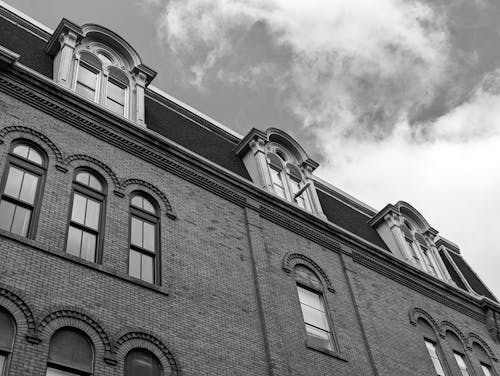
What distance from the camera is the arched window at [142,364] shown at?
38.5 ft

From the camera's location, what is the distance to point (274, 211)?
1880 cm

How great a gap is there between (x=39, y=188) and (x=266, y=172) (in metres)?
8.24

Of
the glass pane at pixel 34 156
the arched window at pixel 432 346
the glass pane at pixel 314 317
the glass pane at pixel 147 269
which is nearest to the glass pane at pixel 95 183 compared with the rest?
the glass pane at pixel 34 156

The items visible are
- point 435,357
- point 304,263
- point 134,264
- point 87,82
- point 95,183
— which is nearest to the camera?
point 134,264

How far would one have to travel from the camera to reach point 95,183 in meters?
14.8

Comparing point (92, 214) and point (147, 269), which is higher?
point (92, 214)

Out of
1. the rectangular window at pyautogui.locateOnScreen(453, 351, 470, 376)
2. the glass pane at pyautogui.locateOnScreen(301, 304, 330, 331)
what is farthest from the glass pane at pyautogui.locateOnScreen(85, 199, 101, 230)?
the rectangular window at pyautogui.locateOnScreen(453, 351, 470, 376)

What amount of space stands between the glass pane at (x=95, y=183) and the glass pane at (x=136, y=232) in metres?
1.05

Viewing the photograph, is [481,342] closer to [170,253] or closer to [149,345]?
[170,253]

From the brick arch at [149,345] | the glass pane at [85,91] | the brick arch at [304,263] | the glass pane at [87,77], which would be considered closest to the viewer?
the brick arch at [149,345]

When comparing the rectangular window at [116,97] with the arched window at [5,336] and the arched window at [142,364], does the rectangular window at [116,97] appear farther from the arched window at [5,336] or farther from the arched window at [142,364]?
the arched window at [5,336]

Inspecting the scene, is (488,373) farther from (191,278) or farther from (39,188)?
(39,188)

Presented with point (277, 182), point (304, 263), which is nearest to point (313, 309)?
point (304, 263)

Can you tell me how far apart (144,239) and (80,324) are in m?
3.40
